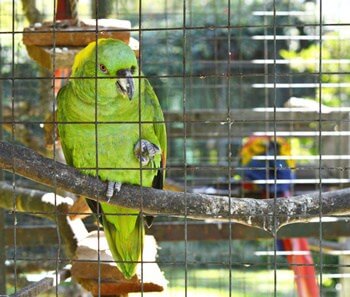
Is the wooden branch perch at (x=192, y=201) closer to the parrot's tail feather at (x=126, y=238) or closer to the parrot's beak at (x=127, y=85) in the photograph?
the parrot's beak at (x=127, y=85)

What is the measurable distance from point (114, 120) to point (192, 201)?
1.64 ft

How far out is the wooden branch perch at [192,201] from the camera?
1685 millimetres

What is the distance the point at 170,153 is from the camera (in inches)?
173

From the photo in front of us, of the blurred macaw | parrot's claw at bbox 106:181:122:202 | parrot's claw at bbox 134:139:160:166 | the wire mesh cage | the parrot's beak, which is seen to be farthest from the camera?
the blurred macaw

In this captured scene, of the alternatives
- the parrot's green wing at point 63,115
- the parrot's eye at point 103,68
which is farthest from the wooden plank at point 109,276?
the parrot's eye at point 103,68

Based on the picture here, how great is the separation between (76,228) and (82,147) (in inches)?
24.7

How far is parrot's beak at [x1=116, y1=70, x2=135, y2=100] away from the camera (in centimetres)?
196

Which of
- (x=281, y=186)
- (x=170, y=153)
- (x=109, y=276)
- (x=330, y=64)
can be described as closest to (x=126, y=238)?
(x=109, y=276)

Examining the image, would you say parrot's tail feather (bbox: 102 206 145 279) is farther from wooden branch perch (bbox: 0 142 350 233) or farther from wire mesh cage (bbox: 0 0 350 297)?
wooden branch perch (bbox: 0 142 350 233)

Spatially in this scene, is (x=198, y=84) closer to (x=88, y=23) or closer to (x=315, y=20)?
(x=315, y=20)

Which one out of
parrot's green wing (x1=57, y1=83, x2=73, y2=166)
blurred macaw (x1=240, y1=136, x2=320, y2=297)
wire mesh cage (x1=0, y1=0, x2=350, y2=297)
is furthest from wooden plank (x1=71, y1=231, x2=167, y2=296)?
blurred macaw (x1=240, y1=136, x2=320, y2=297)

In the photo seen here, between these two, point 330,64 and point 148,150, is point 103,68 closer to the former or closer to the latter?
point 148,150

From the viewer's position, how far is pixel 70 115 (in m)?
2.14

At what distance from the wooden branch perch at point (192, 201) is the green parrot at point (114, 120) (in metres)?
0.24
